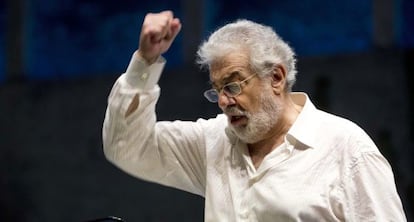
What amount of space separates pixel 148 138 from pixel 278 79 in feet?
1.06

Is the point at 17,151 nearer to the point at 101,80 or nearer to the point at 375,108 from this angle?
the point at 101,80

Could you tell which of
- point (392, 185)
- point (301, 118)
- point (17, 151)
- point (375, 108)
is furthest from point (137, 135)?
point (17, 151)

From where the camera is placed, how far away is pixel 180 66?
14.5 ft

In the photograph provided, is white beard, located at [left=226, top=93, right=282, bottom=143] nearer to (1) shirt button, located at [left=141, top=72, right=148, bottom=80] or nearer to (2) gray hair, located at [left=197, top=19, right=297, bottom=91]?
(2) gray hair, located at [left=197, top=19, right=297, bottom=91]

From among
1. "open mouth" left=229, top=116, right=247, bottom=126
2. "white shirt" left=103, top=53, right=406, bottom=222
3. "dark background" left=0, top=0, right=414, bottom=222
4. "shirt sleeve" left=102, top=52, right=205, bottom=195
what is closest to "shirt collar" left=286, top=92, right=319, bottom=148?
"white shirt" left=103, top=53, right=406, bottom=222

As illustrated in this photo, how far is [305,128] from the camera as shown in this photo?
5.93 ft

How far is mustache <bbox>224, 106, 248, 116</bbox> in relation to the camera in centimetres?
178

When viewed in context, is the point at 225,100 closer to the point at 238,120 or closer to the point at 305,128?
the point at 238,120

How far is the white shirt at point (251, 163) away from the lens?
1669 millimetres

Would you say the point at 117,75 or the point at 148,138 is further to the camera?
the point at 117,75

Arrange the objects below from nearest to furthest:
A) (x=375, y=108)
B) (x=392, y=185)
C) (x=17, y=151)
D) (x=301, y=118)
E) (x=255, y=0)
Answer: (x=392, y=185) → (x=301, y=118) → (x=375, y=108) → (x=255, y=0) → (x=17, y=151)

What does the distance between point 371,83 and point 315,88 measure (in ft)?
0.98

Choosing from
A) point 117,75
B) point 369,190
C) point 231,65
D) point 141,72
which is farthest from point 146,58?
point 117,75

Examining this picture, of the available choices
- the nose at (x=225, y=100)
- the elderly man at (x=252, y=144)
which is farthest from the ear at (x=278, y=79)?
the nose at (x=225, y=100)
